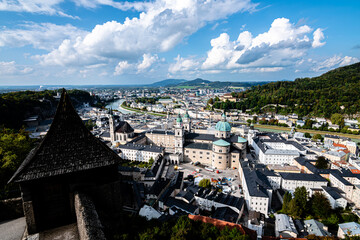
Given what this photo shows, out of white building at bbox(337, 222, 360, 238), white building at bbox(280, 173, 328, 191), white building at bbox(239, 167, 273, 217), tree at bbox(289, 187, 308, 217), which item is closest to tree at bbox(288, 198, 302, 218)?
tree at bbox(289, 187, 308, 217)

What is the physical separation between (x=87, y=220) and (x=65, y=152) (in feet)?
7.92

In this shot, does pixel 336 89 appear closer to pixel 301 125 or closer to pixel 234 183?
pixel 301 125

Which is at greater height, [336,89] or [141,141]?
[336,89]

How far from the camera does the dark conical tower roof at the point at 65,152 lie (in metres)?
6.09

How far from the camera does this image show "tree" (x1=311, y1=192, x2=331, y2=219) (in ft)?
79.4

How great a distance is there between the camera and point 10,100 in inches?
2395

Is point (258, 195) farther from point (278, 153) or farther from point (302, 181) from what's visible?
point (278, 153)

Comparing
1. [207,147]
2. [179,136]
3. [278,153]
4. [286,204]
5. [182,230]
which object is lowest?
[286,204]

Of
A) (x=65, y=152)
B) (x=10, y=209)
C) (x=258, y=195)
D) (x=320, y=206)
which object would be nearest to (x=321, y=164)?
(x=320, y=206)

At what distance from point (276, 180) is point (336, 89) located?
3732 inches

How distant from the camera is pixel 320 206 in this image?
80.8ft

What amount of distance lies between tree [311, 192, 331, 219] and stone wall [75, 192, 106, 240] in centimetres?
2904

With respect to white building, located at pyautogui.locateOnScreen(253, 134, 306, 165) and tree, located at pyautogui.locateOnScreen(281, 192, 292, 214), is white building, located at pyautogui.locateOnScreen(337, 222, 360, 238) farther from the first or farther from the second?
white building, located at pyautogui.locateOnScreen(253, 134, 306, 165)

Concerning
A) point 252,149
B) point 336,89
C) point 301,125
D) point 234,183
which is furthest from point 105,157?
point 336,89
